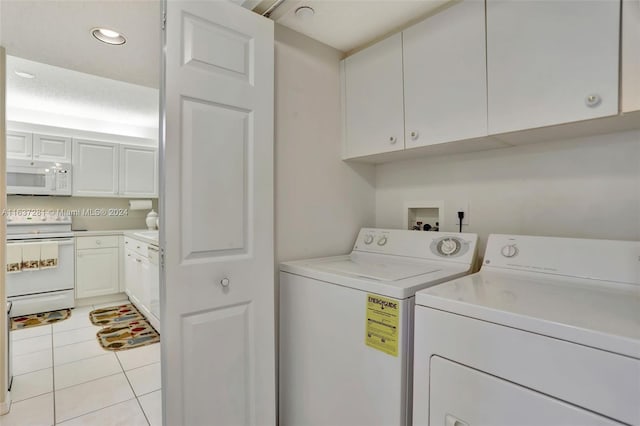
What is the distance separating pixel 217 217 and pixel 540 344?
116 cm

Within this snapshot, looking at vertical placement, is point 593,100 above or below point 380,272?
above

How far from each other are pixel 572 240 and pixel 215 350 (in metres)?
1.50

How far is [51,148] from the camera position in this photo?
3.75m

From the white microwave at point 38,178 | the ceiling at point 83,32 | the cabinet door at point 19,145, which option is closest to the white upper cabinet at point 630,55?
the ceiling at point 83,32

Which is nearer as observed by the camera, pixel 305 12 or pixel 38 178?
pixel 305 12

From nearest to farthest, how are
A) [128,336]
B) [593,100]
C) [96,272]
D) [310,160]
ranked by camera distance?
[593,100]
[310,160]
[128,336]
[96,272]

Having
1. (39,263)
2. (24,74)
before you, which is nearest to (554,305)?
(24,74)

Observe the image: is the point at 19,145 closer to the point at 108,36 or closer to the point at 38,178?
the point at 38,178

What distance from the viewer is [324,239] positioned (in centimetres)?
185

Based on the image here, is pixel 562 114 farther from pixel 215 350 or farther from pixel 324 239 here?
pixel 215 350

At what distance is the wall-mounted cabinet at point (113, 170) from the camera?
3.94 meters

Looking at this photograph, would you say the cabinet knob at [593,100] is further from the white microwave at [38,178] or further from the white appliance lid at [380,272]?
the white microwave at [38,178]

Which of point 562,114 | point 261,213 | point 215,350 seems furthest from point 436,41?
point 215,350

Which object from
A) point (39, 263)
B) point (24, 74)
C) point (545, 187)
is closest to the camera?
point (545, 187)
